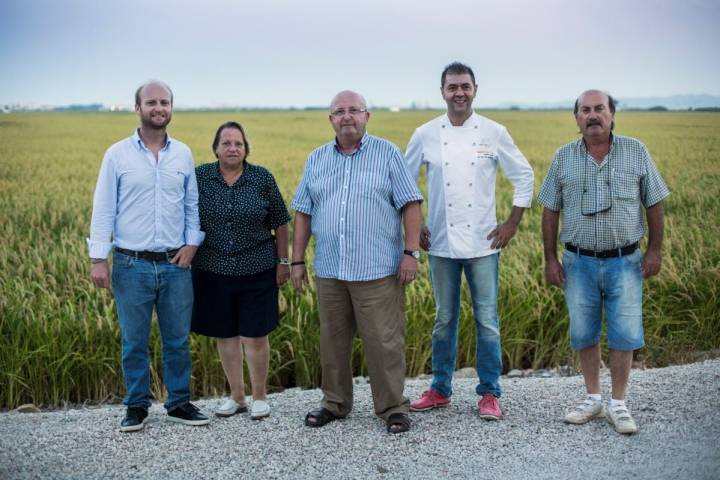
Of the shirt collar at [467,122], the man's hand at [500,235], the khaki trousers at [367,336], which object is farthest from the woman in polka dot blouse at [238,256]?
the man's hand at [500,235]

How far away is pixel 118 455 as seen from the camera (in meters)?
4.51

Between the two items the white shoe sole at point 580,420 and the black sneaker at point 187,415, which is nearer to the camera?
the white shoe sole at point 580,420

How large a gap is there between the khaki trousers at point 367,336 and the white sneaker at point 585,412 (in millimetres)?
1049

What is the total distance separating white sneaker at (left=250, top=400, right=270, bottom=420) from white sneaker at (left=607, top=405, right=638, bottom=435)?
2.22 m

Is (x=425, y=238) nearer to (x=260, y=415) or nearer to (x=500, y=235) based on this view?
(x=500, y=235)

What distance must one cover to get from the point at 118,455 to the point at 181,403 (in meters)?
0.60

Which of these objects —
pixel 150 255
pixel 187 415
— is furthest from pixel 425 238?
pixel 187 415

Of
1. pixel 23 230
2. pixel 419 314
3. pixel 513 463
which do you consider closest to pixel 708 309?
pixel 419 314

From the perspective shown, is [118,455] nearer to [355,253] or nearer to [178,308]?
[178,308]

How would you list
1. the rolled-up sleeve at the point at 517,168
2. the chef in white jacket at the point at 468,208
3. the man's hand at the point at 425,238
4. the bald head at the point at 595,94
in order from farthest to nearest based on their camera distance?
the man's hand at the point at 425,238 → the rolled-up sleeve at the point at 517,168 → the chef in white jacket at the point at 468,208 → the bald head at the point at 595,94

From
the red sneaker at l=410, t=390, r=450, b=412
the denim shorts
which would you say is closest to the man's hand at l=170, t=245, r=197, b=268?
the red sneaker at l=410, t=390, r=450, b=412

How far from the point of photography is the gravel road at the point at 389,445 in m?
4.23

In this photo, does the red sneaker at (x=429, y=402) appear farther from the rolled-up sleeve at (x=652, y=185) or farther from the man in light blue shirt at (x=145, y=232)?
the rolled-up sleeve at (x=652, y=185)

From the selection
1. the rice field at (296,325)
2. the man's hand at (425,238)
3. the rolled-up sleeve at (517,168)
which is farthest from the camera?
the rice field at (296,325)
